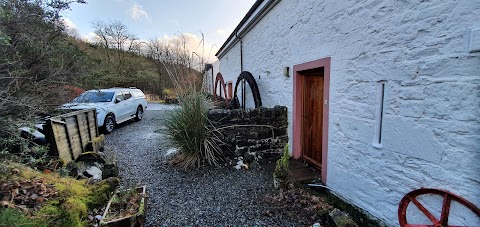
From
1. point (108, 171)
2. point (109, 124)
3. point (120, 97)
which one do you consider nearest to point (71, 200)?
point (108, 171)

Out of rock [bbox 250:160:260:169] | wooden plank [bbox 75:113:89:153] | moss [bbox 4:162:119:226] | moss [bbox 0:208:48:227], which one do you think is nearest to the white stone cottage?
rock [bbox 250:160:260:169]

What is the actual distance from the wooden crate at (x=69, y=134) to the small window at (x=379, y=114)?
16.4ft

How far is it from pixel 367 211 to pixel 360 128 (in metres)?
1.09

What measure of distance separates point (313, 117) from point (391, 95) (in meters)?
1.89

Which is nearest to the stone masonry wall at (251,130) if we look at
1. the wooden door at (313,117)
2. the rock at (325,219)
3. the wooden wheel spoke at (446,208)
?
the wooden door at (313,117)

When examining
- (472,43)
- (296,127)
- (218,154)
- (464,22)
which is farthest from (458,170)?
(218,154)

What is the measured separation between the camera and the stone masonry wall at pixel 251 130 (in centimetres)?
467

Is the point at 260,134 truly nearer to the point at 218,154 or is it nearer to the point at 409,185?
the point at 218,154

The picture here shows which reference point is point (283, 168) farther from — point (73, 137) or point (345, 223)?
point (73, 137)

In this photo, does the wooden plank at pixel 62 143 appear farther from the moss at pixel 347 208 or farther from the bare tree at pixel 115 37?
the bare tree at pixel 115 37

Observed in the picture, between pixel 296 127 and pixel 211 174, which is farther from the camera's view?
pixel 296 127

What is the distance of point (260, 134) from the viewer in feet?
15.8

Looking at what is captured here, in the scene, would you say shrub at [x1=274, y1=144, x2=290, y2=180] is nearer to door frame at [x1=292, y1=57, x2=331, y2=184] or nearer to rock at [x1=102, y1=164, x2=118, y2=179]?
door frame at [x1=292, y1=57, x2=331, y2=184]

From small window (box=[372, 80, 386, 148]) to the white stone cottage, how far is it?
0.01 meters
